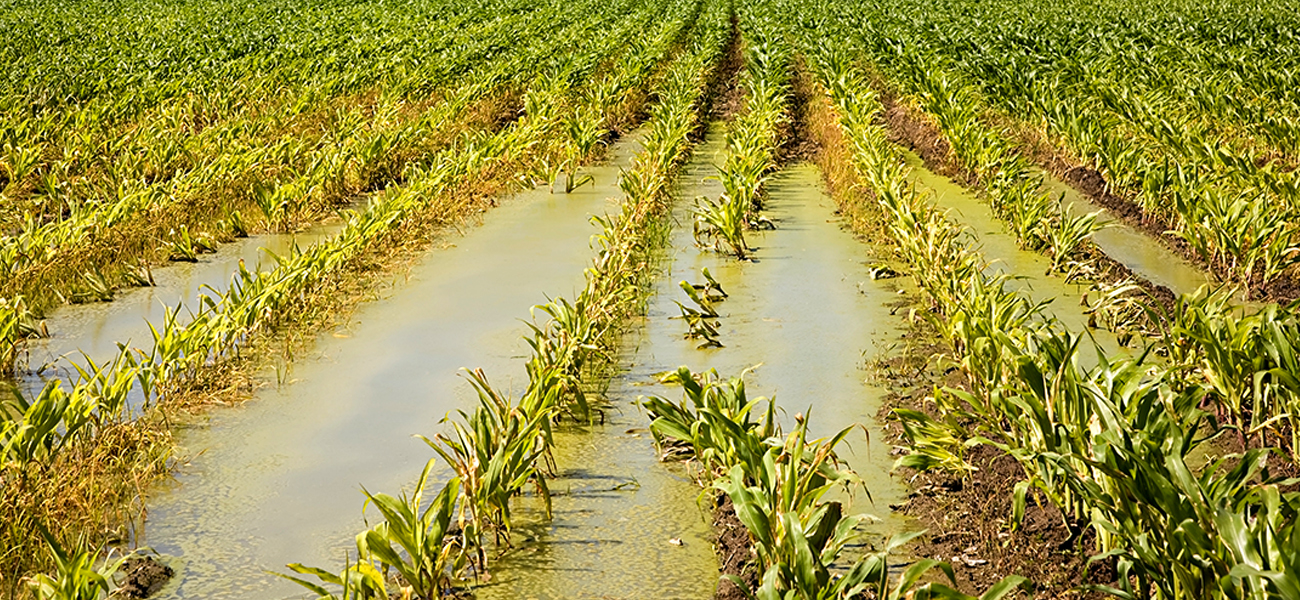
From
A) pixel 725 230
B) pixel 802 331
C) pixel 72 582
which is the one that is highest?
pixel 72 582

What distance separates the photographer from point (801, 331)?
5.92 metres

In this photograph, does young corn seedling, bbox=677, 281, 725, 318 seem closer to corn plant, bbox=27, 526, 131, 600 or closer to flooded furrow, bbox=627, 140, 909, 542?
flooded furrow, bbox=627, 140, 909, 542

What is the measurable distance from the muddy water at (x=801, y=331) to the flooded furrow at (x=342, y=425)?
66 centimetres

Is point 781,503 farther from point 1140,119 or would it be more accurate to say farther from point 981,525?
point 1140,119

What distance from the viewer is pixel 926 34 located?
19.3m

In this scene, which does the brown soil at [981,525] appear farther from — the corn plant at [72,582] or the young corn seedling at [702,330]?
the corn plant at [72,582]

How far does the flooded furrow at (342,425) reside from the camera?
368cm

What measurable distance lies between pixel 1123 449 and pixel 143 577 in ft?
8.38

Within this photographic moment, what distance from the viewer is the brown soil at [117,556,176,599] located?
10.9ft

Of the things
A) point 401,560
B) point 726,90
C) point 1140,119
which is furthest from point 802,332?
point 726,90

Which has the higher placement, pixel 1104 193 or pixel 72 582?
pixel 72 582

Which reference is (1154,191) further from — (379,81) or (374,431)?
(379,81)

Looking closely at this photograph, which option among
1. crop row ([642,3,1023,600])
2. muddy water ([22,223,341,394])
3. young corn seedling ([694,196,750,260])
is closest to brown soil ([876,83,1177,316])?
young corn seedling ([694,196,750,260])

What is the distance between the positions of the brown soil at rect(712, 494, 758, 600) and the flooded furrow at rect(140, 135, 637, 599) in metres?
1.06
